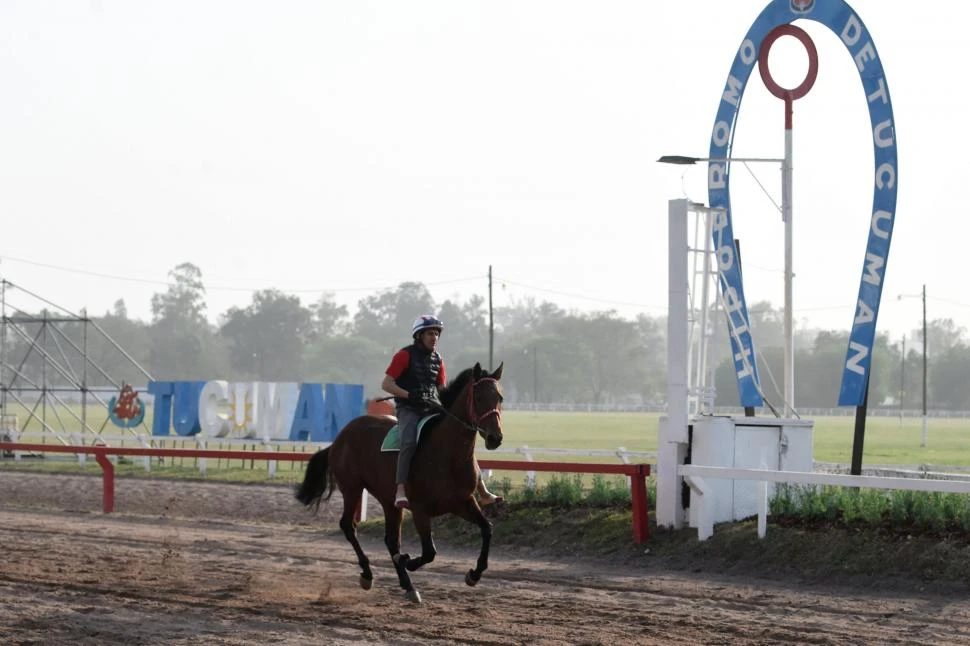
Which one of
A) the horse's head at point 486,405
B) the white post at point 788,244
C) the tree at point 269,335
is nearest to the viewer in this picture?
the horse's head at point 486,405

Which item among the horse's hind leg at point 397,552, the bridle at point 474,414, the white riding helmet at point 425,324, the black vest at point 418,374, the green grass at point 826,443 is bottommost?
the green grass at point 826,443

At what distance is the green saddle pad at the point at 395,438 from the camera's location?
10.7 meters

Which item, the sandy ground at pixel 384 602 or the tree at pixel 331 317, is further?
the tree at pixel 331 317

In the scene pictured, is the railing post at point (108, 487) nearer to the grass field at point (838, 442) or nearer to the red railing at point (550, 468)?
the red railing at point (550, 468)

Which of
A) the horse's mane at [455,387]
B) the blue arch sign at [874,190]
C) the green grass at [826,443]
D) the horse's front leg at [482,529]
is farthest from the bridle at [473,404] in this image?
the green grass at [826,443]

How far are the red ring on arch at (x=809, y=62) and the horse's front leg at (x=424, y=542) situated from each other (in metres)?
7.71

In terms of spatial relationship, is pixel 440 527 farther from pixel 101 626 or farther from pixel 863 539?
pixel 101 626

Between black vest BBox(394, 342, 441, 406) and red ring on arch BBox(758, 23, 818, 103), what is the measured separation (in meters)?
6.89

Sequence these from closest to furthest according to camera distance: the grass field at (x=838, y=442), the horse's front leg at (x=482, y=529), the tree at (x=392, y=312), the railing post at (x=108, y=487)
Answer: the horse's front leg at (x=482, y=529) < the railing post at (x=108, y=487) < the grass field at (x=838, y=442) < the tree at (x=392, y=312)

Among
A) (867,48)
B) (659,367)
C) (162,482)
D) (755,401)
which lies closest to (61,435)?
(162,482)

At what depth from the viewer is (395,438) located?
11.0 metres

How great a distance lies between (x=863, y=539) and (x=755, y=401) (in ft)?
11.4

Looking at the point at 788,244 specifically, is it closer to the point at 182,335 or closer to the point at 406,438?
the point at 406,438

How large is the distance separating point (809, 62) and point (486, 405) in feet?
25.0
